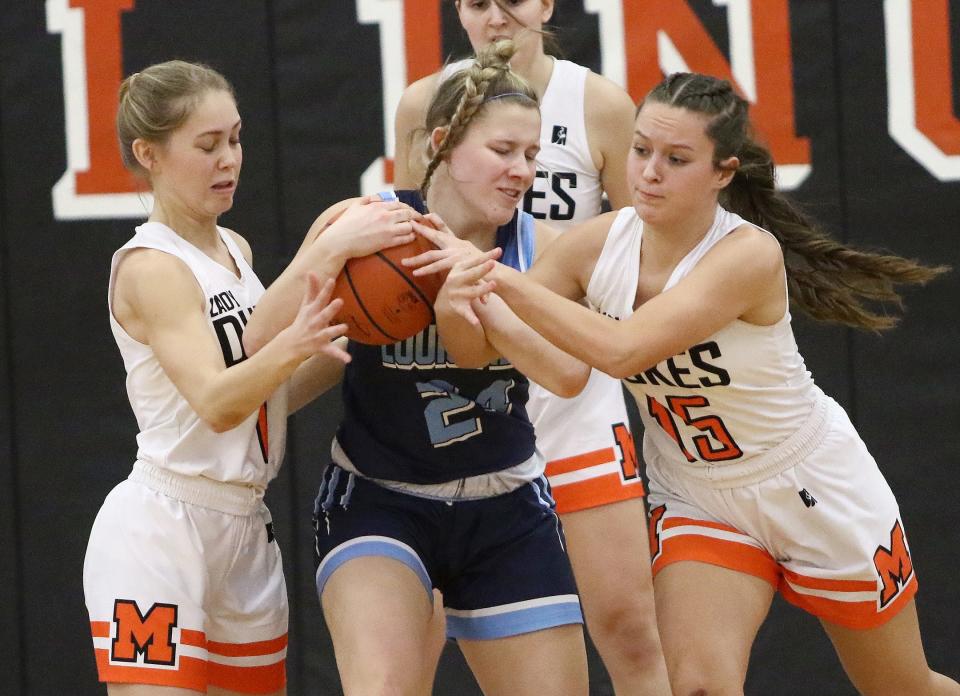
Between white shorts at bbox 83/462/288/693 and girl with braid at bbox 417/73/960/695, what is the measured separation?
941mm

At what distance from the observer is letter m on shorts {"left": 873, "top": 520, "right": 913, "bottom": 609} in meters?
3.82

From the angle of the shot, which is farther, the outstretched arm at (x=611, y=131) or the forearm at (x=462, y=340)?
the outstretched arm at (x=611, y=131)

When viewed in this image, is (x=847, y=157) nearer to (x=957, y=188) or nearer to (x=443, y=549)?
(x=957, y=188)

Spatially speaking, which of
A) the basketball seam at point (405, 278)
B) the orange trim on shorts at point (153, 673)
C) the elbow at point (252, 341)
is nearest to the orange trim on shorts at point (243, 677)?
the orange trim on shorts at point (153, 673)


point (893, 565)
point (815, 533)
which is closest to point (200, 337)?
point (815, 533)

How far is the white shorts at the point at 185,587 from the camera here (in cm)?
345

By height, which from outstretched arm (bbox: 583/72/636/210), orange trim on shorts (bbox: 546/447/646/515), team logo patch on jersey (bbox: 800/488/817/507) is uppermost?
outstretched arm (bbox: 583/72/636/210)

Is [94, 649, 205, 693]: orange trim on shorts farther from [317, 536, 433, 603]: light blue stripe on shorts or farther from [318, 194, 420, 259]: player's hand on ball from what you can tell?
[318, 194, 420, 259]: player's hand on ball

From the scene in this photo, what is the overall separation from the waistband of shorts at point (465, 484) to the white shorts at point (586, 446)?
2.62 ft

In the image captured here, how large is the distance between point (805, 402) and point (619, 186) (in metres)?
1.15

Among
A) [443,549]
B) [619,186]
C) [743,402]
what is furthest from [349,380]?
[619,186]

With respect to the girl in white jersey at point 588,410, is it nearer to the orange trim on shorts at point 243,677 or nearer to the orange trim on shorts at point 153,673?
the orange trim on shorts at point 243,677

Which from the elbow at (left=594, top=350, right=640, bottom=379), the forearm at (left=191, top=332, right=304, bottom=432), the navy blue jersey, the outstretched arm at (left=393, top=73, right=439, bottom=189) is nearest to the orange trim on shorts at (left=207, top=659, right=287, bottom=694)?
the navy blue jersey

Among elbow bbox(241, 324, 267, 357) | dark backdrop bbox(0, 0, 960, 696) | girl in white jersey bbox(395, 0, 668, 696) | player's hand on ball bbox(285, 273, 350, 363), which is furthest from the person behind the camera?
dark backdrop bbox(0, 0, 960, 696)
